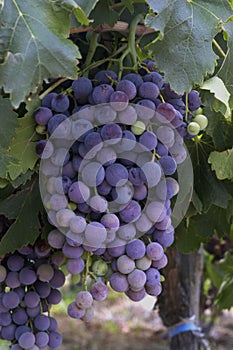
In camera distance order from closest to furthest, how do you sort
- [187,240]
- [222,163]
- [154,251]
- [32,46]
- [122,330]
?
[32,46], [154,251], [222,163], [187,240], [122,330]

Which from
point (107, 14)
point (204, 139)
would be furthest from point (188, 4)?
point (204, 139)

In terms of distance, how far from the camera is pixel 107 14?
0.87m

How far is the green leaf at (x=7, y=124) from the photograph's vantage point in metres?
0.77

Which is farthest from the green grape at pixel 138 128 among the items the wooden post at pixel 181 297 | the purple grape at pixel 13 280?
the wooden post at pixel 181 297

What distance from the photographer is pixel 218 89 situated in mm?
→ 815

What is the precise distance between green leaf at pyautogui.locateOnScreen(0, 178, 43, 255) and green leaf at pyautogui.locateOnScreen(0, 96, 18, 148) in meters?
0.16

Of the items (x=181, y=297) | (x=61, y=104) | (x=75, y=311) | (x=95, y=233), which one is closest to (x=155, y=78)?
(x=61, y=104)

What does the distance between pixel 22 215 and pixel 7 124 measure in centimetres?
19

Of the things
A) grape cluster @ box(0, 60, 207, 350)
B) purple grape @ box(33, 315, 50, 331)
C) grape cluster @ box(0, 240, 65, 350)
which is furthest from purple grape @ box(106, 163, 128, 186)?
purple grape @ box(33, 315, 50, 331)

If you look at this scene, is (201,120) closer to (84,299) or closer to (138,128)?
(138,128)

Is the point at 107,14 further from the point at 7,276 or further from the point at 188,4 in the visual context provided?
the point at 7,276

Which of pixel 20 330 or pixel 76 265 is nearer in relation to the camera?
pixel 76 265

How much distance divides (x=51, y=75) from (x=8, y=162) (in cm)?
14

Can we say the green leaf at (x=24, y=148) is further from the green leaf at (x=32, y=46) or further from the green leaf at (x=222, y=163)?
the green leaf at (x=222, y=163)
